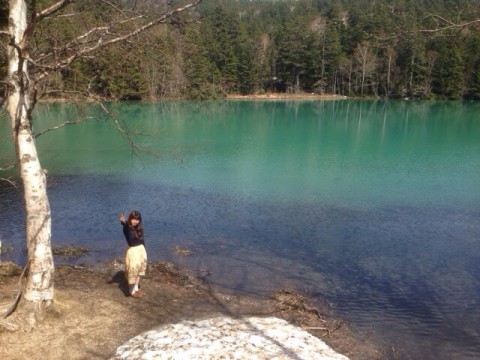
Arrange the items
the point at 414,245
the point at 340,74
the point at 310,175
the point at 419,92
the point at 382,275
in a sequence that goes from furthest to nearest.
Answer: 1. the point at 340,74
2. the point at 419,92
3. the point at 310,175
4. the point at 414,245
5. the point at 382,275

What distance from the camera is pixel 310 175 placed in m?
24.4

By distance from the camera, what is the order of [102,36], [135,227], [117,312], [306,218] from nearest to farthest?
[102,36] < [117,312] < [135,227] < [306,218]

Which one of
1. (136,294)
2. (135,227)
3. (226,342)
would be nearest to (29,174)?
(135,227)

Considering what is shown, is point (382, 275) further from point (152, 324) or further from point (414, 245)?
point (152, 324)

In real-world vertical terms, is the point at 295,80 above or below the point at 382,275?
above

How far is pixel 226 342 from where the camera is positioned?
22.6 feet

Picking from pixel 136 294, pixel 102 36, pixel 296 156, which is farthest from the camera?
pixel 296 156

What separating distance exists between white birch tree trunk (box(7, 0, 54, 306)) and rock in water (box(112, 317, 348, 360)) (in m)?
1.76

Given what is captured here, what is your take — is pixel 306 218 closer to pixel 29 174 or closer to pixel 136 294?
pixel 136 294

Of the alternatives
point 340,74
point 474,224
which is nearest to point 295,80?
point 340,74

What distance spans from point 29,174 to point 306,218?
11379mm

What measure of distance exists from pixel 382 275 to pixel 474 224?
6.57 metres

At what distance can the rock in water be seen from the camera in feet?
21.4

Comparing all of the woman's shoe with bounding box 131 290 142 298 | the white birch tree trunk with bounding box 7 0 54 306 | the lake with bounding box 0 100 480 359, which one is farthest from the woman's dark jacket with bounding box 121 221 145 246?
the white birch tree trunk with bounding box 7 0 54 306
